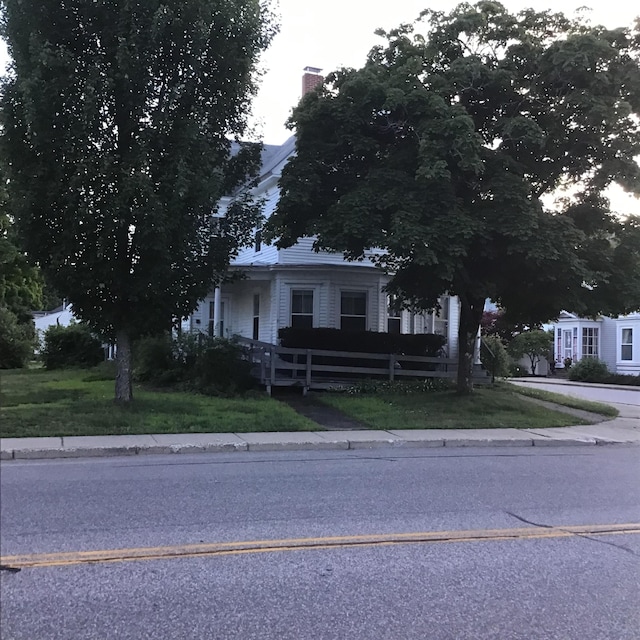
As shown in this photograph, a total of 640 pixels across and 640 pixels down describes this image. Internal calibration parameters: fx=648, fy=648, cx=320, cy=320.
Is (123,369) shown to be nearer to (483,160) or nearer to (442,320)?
(483,160)

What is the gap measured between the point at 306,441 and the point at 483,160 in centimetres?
763

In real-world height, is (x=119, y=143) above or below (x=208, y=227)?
above

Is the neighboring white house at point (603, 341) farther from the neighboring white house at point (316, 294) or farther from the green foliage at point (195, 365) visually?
the green foliage at point (195, 365)

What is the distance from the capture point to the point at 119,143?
41.5 feet

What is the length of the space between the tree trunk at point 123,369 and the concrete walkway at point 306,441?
2900 mm

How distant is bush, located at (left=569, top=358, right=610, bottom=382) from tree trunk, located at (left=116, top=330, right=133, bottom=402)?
2557 cm

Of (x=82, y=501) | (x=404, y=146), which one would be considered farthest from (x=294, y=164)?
(x=82, y=501)

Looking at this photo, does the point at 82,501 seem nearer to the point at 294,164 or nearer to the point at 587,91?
the point at 294,164

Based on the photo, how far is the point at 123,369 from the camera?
1348cm

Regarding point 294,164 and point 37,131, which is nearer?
point 37,131

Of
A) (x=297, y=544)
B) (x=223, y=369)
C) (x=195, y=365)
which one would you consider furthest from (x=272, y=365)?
(x=297, y=544)

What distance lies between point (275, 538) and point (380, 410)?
29.3ft

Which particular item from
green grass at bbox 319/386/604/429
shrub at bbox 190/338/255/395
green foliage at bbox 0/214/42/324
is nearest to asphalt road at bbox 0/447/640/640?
green grass at bbox 319/386/604/429

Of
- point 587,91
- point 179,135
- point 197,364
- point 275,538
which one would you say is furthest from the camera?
point 197,364
